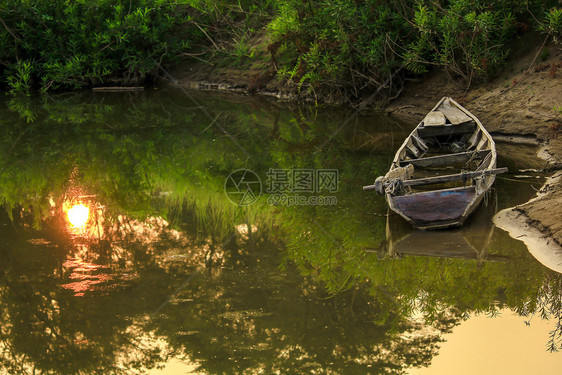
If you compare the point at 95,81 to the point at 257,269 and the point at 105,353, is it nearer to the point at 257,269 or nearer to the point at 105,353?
the point at 257,269

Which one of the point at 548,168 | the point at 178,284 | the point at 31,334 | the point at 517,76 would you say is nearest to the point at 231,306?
the point at 178,284

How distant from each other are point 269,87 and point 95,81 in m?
4.73

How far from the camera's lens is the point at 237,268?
6699 mm

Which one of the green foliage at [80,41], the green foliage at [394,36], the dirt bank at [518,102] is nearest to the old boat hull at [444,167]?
the dirt bank at [518,102]

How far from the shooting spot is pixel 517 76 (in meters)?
12.4

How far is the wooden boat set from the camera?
718 cm

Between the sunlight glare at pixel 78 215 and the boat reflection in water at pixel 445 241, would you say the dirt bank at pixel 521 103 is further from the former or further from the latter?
the sunlight glare at pixel 78 215

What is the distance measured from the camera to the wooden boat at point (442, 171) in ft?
23.5

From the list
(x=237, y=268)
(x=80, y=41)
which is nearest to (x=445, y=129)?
(x=237, y=268)

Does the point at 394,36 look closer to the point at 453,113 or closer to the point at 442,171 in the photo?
the point at 453,113

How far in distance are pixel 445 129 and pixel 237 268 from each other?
4976mm

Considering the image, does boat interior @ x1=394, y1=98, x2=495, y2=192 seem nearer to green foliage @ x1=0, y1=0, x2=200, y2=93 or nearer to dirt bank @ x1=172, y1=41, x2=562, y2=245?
dirt bank @ x1=172, y1=41, x2=562, y2=245

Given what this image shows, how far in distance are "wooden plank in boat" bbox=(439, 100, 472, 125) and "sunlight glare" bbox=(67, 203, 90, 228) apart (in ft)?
18.0

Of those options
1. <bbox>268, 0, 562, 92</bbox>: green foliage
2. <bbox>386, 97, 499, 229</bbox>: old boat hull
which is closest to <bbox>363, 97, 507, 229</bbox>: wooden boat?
<bbox>386, 97, 499, 229</bbox>: old boat hull
